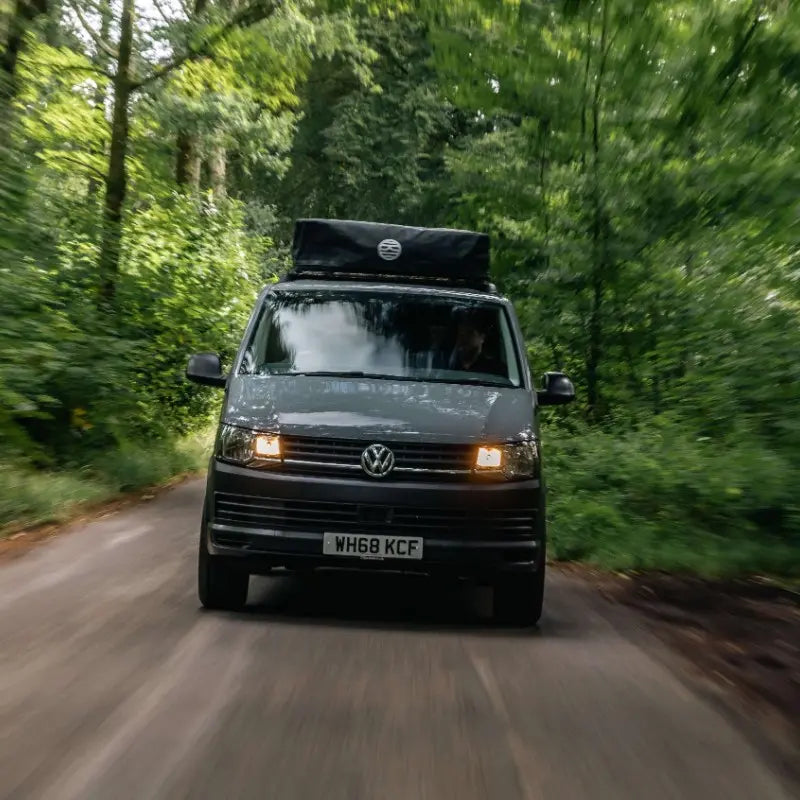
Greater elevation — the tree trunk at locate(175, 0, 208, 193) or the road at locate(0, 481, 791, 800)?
the tree trunk at locate(175, 0, 208, 193)

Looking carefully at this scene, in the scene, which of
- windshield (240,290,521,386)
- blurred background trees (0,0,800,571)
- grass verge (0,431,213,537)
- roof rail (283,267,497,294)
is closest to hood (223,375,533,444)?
windshield (240,290,521,386)

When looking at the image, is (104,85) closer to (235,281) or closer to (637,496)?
(235,281)

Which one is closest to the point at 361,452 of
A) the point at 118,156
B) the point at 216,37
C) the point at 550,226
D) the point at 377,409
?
the point at 377,409

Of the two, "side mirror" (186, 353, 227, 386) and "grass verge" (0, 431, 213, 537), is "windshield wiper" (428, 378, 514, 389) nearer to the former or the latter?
"side mirror" (186, 353, 227, 386)

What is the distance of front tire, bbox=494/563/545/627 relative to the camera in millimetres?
6246

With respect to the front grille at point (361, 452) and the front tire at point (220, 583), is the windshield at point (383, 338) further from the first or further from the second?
the front tire at point (220, 583)

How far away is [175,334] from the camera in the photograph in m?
16.4

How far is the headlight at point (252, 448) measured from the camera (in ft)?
20.0

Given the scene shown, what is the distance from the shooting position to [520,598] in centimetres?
633

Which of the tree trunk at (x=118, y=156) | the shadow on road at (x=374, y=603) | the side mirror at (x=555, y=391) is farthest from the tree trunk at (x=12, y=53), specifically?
the side mirror at (x=555, y=391)

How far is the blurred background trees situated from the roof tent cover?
5.67 ft

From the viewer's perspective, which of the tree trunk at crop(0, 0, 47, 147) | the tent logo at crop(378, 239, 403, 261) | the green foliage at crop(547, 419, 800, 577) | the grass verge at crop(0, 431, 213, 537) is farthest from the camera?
the tree trunk at crop(0, 0, 47, 147)

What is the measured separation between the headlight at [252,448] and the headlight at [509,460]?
46.0 inches

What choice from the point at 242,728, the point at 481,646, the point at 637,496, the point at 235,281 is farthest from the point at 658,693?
the point at 235,281
